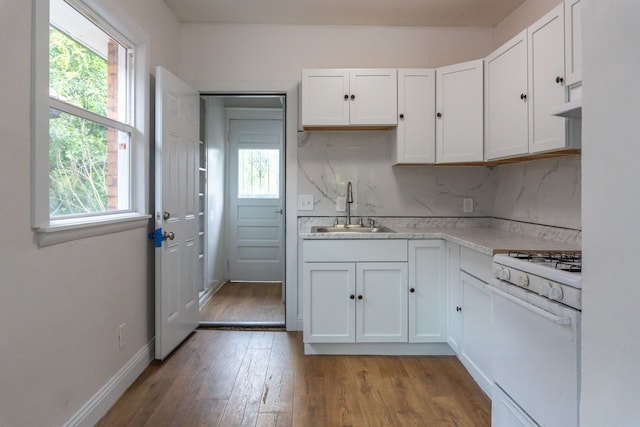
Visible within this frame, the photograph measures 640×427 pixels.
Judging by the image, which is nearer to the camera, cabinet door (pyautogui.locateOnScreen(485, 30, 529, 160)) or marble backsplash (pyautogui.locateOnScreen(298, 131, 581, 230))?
cabinet door (pyautogui.locateOnScreen(485, 30, 529, 160))

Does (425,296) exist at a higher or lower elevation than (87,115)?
lower

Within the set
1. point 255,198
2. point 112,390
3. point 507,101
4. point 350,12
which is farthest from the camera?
point 255,198

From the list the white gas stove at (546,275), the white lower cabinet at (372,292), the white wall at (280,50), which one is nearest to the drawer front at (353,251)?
the white lower cabinet at (372,292)

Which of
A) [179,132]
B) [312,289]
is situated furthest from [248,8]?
[312,289]

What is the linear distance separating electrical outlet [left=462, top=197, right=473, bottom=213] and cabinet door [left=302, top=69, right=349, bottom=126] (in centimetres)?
122

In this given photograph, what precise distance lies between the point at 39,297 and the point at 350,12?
2.78 meters

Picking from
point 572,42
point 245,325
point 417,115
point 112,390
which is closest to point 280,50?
point 417,115

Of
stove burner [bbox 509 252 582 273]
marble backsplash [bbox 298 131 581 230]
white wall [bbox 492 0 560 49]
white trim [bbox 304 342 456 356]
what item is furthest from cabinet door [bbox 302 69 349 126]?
stove burner [bbox 509 252 582 273]

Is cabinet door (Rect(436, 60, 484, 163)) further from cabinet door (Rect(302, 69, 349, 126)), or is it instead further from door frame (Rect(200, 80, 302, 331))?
door frame (Rect(200, 80, 302, 331))

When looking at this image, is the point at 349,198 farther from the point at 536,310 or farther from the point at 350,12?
the point at 536,310

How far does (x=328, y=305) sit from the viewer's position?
2.69 m

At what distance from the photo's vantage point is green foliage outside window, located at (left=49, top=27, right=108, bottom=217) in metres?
1.70

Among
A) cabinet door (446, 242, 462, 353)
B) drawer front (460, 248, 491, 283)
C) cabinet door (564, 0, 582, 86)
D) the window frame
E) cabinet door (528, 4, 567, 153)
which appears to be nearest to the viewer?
the window frame

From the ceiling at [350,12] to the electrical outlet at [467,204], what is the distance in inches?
58.0
